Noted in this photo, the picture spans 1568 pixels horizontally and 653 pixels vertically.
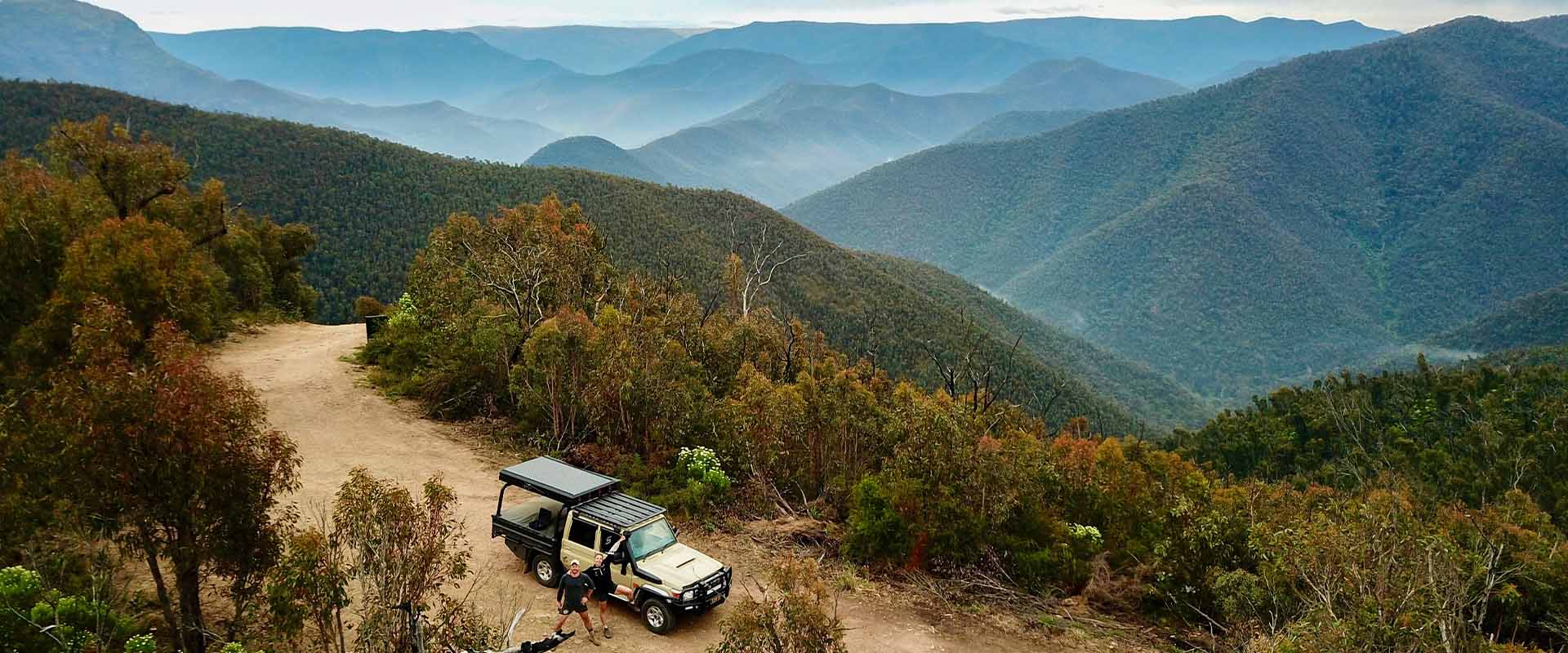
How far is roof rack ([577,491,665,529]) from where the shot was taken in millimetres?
12156

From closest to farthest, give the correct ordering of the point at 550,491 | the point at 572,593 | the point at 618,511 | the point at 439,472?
the point at 572,593 → the point at 618,511 → the point at 550,491 → the point at 439,472

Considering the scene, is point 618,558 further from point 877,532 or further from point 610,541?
point 877,532

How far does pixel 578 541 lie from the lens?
12422mm

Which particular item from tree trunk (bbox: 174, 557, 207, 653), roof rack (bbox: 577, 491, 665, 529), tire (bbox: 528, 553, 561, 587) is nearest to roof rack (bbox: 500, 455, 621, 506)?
roof rack (bbox: 577, 491, 665, 529)

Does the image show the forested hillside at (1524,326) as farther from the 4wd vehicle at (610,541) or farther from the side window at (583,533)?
the side window at (583,533)

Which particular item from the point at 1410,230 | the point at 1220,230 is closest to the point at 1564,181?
the point at 1410,230

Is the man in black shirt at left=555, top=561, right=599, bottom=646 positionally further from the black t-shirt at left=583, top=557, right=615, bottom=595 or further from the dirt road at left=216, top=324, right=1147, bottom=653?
the dirt road at left=216, top=324, right=1147, bottom=653

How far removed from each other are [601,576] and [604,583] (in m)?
0.12

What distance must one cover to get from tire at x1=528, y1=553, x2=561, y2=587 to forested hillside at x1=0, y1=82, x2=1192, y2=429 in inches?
1795

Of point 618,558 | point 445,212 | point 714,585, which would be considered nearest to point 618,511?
point 618,558

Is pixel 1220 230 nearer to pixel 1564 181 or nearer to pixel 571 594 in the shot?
pixel 1564 181

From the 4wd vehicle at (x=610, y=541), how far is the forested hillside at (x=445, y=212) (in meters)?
45.3

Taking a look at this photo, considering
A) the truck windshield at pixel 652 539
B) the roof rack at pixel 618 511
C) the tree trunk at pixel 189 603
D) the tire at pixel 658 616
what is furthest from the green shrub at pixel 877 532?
the tree trunk at pixel 189 603

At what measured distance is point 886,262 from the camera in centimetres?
10362
